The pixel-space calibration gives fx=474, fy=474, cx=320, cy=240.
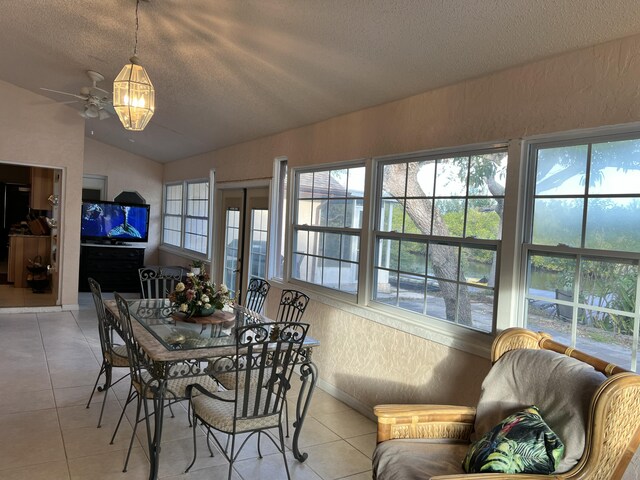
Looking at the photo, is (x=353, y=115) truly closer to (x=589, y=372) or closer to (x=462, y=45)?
(x=462, y=45)

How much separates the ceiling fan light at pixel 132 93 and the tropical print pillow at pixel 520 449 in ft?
8.69

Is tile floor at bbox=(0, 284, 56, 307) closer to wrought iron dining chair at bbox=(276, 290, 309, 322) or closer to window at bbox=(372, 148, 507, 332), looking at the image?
wrought iron dining chair at bbox=(276, 290, 309, 322)

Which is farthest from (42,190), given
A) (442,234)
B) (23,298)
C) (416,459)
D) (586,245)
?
(586,245)

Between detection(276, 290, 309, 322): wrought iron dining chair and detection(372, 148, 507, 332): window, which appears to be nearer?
detection(372, 148, 507, 332): window

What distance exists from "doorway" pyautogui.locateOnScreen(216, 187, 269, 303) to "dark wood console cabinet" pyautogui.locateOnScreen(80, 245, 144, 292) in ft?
8.43

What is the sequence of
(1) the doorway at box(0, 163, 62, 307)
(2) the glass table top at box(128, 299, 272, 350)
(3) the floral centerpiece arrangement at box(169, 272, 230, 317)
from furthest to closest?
(1) the doorway at box(0, 163, 62, 307) → (3) the floral centerpiece arrangement at box(169, 272, 230, 317) → (2) the glass table top at box(128, 299, 272, 350)

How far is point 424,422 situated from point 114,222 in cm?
754

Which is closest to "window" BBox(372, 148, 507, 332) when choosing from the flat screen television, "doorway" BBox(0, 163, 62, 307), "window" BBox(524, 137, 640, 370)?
"window" BBox(524, 137, 640, 370)

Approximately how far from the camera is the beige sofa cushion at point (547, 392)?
5.94 feet

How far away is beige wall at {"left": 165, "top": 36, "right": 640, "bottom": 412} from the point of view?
2.18 m

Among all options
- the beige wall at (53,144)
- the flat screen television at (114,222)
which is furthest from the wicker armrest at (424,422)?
the flat screen television at (114,222)

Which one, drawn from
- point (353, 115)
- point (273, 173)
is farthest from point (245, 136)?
point (353, 115)

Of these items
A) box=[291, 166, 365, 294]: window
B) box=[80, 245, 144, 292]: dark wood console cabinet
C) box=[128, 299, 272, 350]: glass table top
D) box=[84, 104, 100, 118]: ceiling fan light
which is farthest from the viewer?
box=[80, 245, 144, 292]: dark wood console cabinet

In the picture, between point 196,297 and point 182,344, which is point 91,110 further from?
point 182,344
